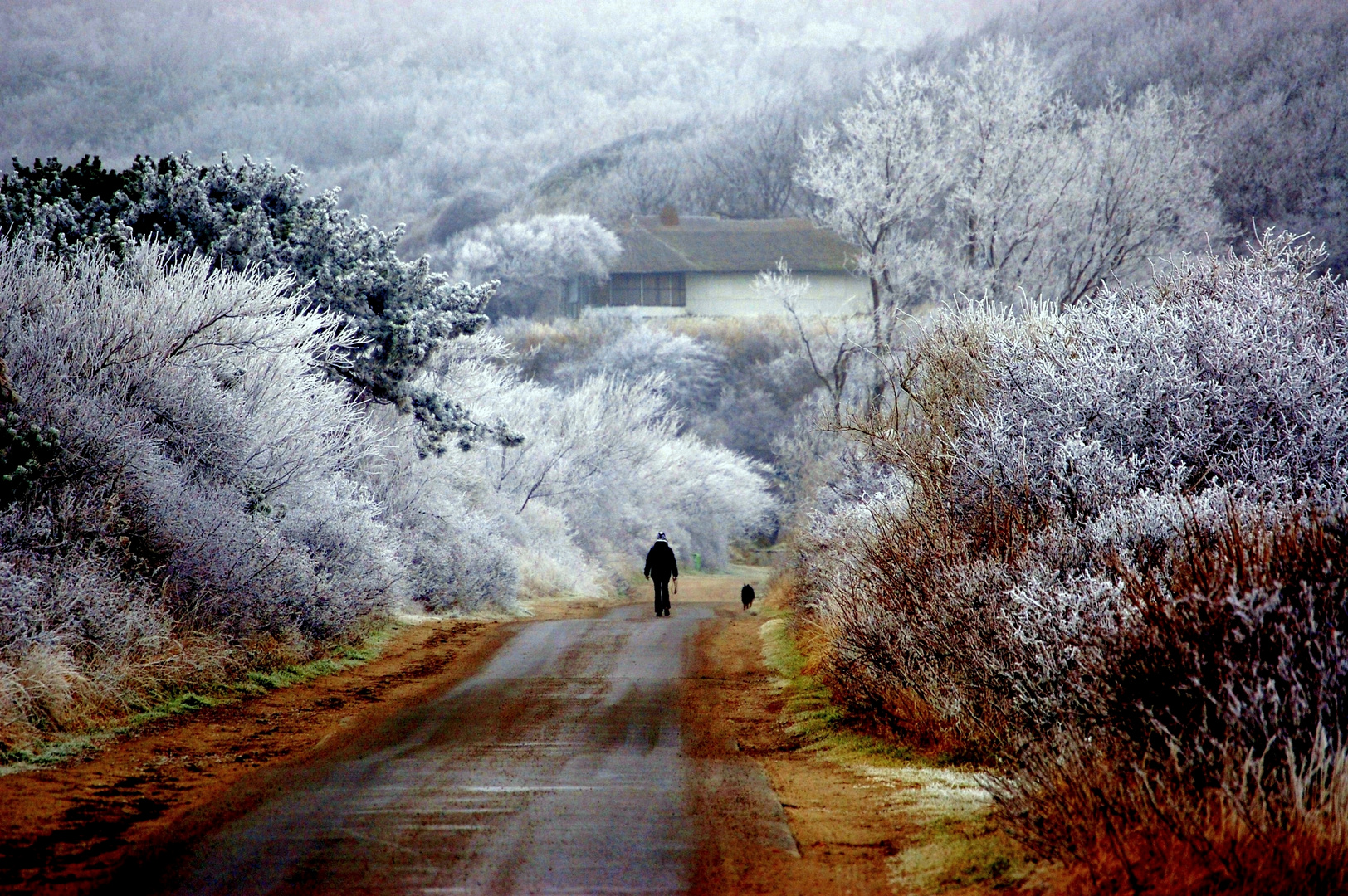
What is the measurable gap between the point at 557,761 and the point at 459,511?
17.8 m

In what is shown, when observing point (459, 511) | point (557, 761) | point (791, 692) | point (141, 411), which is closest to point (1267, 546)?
point (557, 761)

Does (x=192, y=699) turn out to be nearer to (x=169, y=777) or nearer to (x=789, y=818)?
(x=169, y=777)

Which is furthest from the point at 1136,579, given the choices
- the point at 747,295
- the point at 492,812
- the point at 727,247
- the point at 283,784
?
the point at 727,247

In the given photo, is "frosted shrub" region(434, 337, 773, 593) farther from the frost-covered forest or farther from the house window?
the house window

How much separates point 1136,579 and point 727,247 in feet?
234

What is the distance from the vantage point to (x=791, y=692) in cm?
1377

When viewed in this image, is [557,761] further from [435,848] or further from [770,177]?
[770,177]

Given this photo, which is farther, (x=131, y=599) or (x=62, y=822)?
(x=131, y=599)

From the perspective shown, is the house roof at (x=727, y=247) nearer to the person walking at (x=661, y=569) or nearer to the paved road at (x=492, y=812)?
the person walking at (x=661, y=569)

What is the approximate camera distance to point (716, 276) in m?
73.1

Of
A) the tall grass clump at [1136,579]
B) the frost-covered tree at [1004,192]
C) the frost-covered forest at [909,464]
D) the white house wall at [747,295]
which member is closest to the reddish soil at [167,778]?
the frost-covered forest at [909,464]

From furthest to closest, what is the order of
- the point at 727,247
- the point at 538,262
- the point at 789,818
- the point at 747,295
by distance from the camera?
the point at 727,247, the point at 538,262, the point at 747,295, the point at 789,818

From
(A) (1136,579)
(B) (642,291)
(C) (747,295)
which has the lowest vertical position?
(A) (1136,579)

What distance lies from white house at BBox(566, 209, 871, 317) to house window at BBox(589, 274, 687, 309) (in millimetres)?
51
